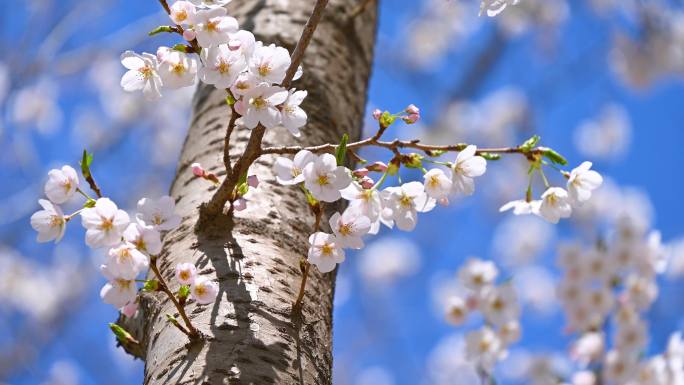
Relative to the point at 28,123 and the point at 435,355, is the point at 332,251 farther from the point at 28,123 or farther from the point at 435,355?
the point at 435,355

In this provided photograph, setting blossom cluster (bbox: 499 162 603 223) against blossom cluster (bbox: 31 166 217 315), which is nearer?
blossom cluster (bbox: 31 166 217 315)

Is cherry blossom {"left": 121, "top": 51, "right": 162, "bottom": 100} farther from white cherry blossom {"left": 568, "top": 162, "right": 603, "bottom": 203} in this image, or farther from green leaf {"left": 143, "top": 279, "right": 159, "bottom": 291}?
white cherry blossom {"left": 568, "top": 162, "right": 603, "bottom": 203}

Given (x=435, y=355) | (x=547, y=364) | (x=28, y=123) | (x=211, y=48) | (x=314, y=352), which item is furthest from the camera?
(x=435, y=355)

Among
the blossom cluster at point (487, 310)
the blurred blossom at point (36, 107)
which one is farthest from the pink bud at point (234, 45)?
the blurred blossom at point (36, 107)

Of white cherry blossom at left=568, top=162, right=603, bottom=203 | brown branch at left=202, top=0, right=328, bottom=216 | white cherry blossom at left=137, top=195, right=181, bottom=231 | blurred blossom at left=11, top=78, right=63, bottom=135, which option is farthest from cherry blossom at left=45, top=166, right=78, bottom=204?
blurred blossom at left=11, top=78, right=63, bottom=135

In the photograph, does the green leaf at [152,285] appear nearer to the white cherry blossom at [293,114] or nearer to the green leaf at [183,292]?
the green leaf at [183,292]

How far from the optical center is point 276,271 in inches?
39.0

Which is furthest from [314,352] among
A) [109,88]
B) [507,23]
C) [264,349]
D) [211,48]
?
[109,88]

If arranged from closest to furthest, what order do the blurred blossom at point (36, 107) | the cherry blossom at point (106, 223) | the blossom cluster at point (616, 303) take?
1. the cherry blossom at point (106, 223)
2. the blossom cluster at point (616, 303)
3. the blurred blossom at point (36, 107)

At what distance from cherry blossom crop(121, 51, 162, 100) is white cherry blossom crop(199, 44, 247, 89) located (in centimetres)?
12

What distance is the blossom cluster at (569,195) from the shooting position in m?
0.98

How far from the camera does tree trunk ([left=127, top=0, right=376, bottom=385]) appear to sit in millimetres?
865

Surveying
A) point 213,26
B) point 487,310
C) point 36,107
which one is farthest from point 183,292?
point 36,107

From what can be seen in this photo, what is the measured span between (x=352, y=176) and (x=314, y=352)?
0.82ft
